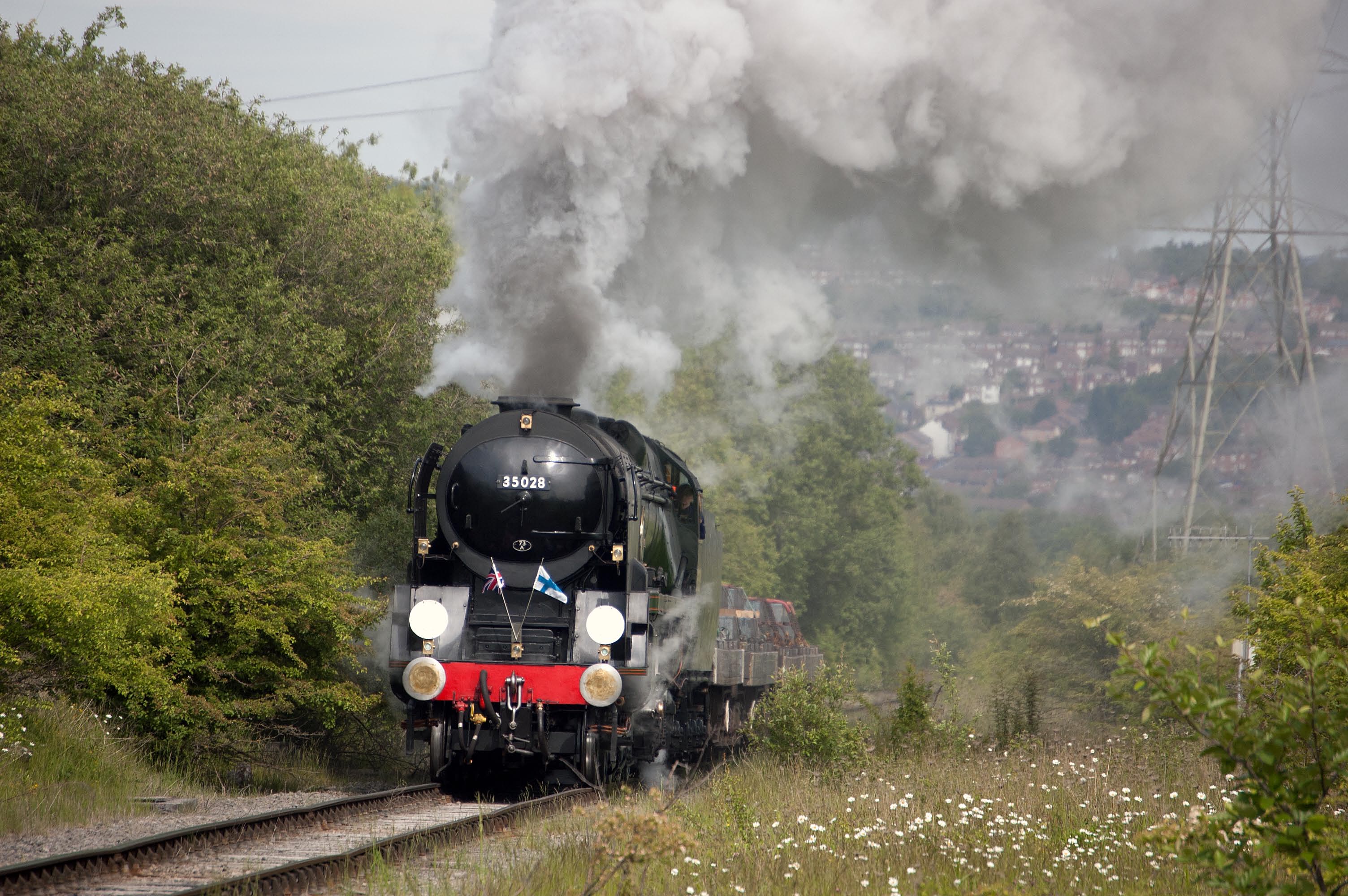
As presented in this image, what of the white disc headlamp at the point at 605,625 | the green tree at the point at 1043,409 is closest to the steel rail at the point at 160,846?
the white disc headlamp at the point at 605,625

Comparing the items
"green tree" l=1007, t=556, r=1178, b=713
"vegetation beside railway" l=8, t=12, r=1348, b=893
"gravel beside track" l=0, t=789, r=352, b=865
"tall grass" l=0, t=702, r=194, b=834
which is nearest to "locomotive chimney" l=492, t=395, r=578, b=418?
"vegetation beside railway" l=8, t=12, r=1348, b=893

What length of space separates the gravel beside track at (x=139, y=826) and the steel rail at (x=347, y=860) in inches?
50.3

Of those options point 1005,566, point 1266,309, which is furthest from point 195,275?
point 1005,566

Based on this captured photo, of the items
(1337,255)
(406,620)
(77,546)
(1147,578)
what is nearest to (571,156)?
(406,620)

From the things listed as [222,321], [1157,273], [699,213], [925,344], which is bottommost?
[222,321]

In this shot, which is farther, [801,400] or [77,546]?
[801,400]

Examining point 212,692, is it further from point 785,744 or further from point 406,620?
point 785,744

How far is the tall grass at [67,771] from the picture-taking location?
834 cm

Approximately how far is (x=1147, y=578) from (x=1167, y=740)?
51.5ft

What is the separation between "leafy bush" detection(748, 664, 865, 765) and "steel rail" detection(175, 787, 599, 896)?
13.3 feet

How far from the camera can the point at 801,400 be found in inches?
1869

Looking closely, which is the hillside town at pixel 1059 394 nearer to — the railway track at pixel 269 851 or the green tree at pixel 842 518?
the green tree at pixel 842 518

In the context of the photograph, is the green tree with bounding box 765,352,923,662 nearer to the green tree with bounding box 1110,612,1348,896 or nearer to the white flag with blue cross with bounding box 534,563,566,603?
the white flag with blue cross with bounding box 534,563,566,603

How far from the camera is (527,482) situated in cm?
1077
